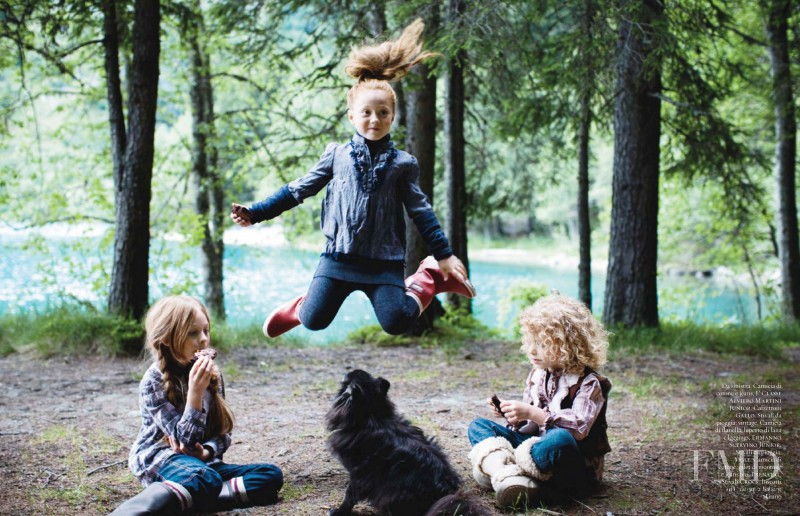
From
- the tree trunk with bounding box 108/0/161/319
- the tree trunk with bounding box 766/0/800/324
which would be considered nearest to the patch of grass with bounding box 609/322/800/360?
the tree trunk with bounding box 766/0/800/324

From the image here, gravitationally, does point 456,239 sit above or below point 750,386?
above

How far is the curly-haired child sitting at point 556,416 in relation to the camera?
3.51 m

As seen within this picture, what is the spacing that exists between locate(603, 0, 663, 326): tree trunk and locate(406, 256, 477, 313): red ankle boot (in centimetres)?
523

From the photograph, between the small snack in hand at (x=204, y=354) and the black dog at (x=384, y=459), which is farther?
the small snack in hand at (x=204, y=354)

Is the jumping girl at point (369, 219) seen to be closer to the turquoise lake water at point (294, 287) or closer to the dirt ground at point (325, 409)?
the dirt ground at point (325, 409)

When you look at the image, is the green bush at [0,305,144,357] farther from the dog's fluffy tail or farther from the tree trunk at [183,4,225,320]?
the dog's fluffy tail

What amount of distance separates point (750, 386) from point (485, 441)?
392 cm

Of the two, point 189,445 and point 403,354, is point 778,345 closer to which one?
point 403,354

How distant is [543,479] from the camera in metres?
3.54

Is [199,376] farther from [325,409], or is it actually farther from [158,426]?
[325,409]

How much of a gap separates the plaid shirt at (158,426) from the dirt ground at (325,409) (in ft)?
1.14

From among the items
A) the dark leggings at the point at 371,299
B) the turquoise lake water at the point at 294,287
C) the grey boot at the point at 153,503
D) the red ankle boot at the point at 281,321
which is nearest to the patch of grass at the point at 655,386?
the dark leggings at the point at 371,299

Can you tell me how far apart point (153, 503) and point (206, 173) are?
10179 millimetres

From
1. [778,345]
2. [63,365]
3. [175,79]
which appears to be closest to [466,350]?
[778,345]
